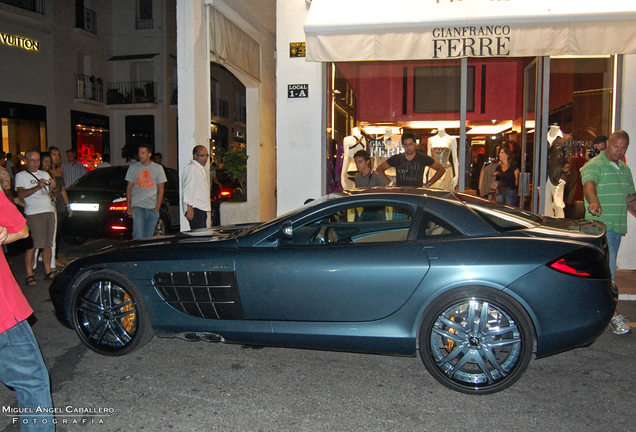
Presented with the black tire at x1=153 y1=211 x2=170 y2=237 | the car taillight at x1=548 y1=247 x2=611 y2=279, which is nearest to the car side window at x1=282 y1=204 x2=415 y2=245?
the car taillight at x1=548 y1=247 x2=611 y2=279

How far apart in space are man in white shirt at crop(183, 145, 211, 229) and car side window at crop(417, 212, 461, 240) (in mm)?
4102

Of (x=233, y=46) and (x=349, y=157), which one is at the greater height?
(x=233, y=46)

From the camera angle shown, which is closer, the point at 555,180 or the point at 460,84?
the point at 555,180

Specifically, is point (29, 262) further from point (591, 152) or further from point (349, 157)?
point (591, 152)

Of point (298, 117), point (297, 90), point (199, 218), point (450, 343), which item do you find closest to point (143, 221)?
point (199, 218)

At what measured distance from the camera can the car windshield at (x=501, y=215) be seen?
3.71m

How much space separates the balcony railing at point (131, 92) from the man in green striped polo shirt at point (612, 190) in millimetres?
23317

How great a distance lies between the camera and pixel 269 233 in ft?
12.6

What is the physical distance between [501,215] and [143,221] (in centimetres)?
515

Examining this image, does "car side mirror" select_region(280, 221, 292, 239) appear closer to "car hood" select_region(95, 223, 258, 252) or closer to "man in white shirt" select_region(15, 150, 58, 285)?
"car hood" select_region(95, 223, 258, 252)

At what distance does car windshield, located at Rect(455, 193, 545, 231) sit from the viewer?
371cm

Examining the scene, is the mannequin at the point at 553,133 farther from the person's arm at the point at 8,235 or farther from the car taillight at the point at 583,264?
the person's arm at the point at 8,235

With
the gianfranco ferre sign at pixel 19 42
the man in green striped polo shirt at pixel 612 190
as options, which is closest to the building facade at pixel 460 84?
the man in green striped polo shirt at pixel 612 190

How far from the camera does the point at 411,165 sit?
7078 millimetres
